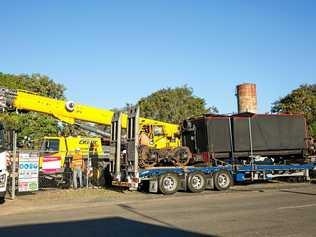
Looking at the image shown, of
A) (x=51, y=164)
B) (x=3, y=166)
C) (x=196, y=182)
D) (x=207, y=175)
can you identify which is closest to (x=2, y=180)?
(x=3, y=166)

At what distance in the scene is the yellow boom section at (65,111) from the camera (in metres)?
20.8

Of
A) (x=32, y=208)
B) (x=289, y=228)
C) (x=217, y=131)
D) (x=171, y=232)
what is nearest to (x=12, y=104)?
(x=32, y=208)

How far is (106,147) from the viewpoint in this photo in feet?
95.8

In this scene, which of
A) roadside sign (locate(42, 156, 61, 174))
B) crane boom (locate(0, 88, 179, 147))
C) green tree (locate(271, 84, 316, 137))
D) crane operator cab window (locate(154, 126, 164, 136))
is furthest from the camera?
green tree (locate(271, 84, 316, 137))

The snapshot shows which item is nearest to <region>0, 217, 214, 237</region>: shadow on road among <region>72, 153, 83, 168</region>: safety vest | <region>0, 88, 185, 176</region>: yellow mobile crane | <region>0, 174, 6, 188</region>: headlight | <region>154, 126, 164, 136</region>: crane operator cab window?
<region>0, 174, 6, 188</region>: headlight

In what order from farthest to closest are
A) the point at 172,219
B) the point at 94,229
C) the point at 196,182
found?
the point at 196,182 → the point at 172,219 → the point at 94,229

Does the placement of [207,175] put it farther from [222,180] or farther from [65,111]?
[65,111]

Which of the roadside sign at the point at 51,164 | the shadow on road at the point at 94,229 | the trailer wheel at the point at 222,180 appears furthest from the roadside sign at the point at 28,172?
the trailer wheel at the point at 222,180

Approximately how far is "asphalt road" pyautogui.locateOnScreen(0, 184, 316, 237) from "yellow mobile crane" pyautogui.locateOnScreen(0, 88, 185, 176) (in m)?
5.59

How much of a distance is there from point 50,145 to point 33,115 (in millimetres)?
15789

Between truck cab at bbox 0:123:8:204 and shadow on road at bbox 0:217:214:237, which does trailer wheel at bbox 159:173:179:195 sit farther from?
shadow on road at bbox 0:217:214:237

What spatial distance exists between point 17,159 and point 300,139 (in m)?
13.5

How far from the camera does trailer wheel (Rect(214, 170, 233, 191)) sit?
70.5 ft

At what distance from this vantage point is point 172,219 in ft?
39.4
